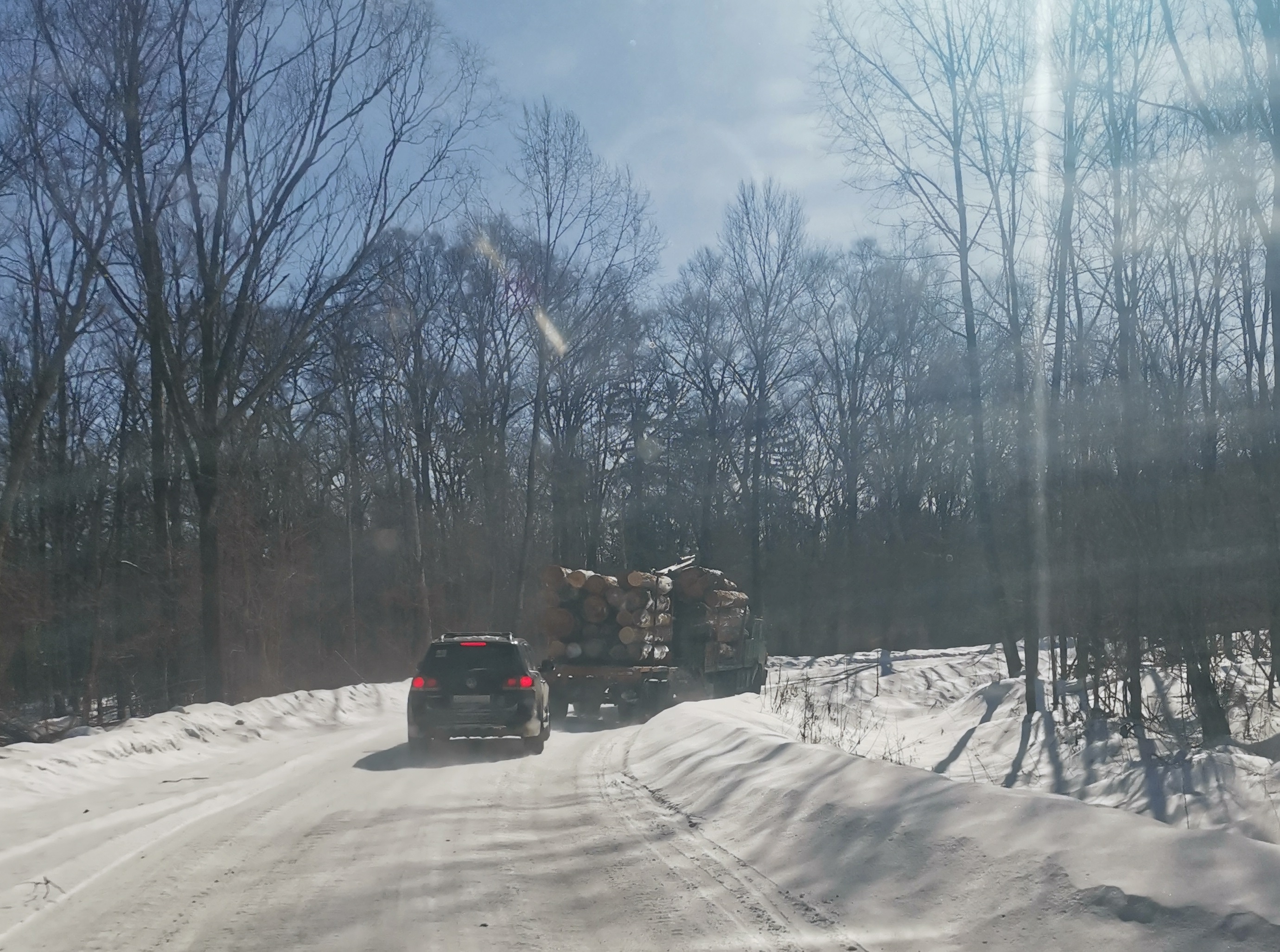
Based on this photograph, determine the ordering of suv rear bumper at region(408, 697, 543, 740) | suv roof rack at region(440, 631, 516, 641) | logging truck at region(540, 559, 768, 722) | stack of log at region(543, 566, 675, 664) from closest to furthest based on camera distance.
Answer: suv rear bumper at region(408, 697, 543, 740) < suv roof rack at region(440, 631, 516, 641) < logging truck at region(540, 559, 768, 722) < stack of log at region(543, 566, 675, 664)

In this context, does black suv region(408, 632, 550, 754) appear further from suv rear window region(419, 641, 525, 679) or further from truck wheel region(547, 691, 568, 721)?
truck wheel region(547, 691, 568, 721)

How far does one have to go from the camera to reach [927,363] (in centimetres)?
4800

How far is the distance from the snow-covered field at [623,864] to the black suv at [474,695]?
9.14 ft

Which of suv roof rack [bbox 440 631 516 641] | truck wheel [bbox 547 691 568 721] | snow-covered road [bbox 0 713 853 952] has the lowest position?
truck wheel [bbox 547 691 568 721]

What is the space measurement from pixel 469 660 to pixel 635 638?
23.7ft

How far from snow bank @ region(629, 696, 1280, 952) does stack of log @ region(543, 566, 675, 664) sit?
12.8m

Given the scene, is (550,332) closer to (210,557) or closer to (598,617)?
(598,617)

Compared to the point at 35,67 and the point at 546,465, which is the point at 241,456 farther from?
the point at 546,465

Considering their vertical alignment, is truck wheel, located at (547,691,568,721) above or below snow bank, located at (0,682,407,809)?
below

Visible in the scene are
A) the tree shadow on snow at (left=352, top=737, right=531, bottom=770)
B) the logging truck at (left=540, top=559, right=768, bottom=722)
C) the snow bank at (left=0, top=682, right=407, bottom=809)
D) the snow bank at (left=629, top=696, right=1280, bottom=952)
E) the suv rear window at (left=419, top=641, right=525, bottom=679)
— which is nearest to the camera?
the snow bank at (left=629, top=696, right=1280, bottom=952)

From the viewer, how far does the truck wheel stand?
2208cm

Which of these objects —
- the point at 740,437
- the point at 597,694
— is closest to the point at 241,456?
the point at 597,694

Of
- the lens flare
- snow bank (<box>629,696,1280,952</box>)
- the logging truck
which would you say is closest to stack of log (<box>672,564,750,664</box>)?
the logging truck

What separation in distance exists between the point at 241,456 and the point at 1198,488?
2717cm
